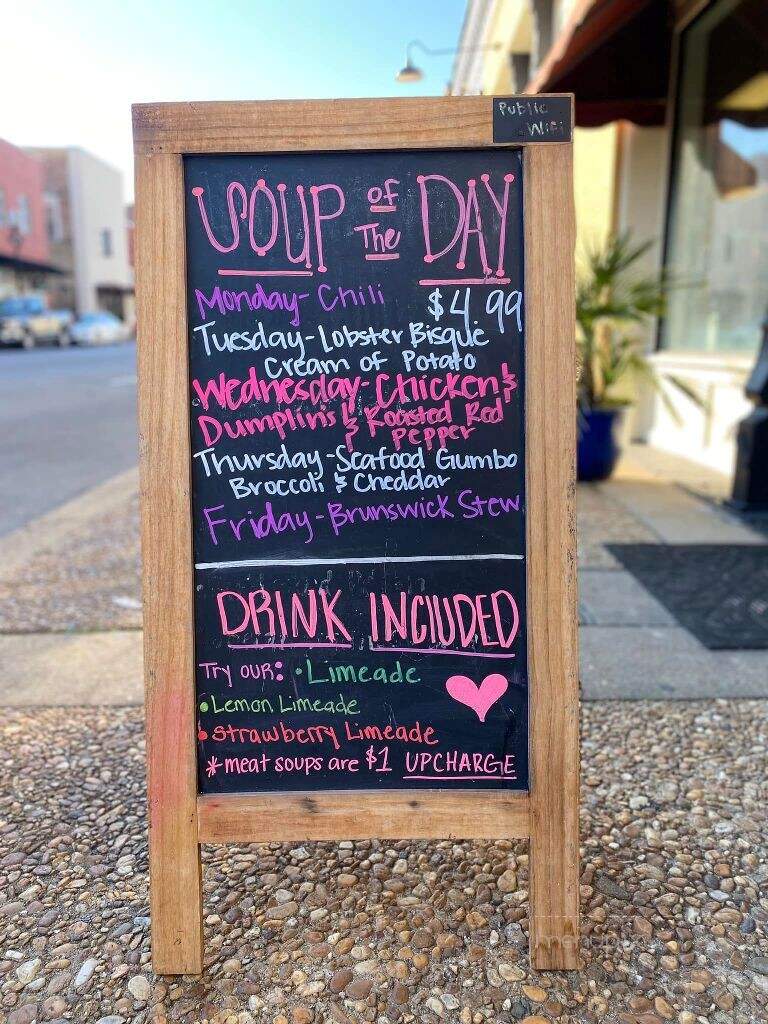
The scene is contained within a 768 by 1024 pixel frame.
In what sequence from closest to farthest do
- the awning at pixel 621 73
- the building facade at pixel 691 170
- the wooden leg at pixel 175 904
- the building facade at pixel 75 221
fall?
the wooden leg at pixel 175 904 < the awning at pixel 621 73 < the building facade at pixel 691 170 < the building facade at pixel 75 221

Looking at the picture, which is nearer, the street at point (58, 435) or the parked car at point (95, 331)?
the street at point (58, 435)

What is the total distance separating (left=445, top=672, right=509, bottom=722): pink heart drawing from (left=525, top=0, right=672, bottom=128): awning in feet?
18.2

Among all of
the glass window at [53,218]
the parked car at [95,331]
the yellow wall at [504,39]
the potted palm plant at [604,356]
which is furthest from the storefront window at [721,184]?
the glass window at [53,218]

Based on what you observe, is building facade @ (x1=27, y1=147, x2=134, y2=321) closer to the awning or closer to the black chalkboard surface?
the awning

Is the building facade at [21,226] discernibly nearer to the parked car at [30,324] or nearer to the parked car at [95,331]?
the parked car at [95,331]

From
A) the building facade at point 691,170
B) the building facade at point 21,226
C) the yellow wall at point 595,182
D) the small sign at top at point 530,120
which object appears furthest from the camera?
the building facade at point 21,226

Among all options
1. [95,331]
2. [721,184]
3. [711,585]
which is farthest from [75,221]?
[711,585]

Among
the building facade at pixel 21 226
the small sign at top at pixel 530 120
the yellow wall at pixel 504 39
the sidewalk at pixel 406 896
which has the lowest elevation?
the sidewalk at pixel 406 896

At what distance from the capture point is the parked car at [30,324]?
29766 mm

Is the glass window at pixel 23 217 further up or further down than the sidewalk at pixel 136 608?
further up

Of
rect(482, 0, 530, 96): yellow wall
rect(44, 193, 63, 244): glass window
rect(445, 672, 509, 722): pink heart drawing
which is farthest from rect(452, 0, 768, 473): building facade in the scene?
rect(44, 193, 63, 244): glass window

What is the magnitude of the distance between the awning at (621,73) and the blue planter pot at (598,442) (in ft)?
8.37

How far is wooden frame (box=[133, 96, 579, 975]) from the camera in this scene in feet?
6.09

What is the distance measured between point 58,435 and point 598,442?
6.68 meters
